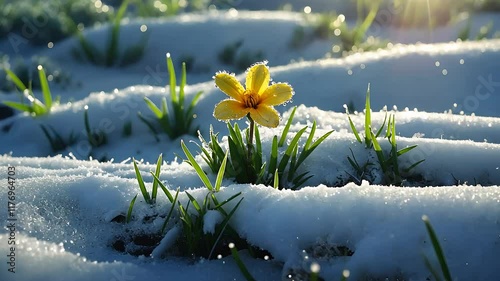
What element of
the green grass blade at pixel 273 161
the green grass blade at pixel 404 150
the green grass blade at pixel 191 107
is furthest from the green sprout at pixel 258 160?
the green grass blade at pixel 191 107

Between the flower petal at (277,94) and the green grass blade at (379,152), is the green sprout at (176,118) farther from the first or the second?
the green grass blade at (379,152)

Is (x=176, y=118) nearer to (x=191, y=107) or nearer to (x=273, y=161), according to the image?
(x=191, y=107)

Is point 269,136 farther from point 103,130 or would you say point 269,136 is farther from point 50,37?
point 50,37

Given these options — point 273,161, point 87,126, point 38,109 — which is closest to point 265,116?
point 273,161

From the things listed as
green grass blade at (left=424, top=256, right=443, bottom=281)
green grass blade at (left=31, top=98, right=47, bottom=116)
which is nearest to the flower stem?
green grass blade at (left=424, top=256, right=443, bottom=281)

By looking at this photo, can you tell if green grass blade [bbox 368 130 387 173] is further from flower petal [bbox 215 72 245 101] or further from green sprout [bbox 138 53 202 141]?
green sprout [bbox 138 53 202 141]
